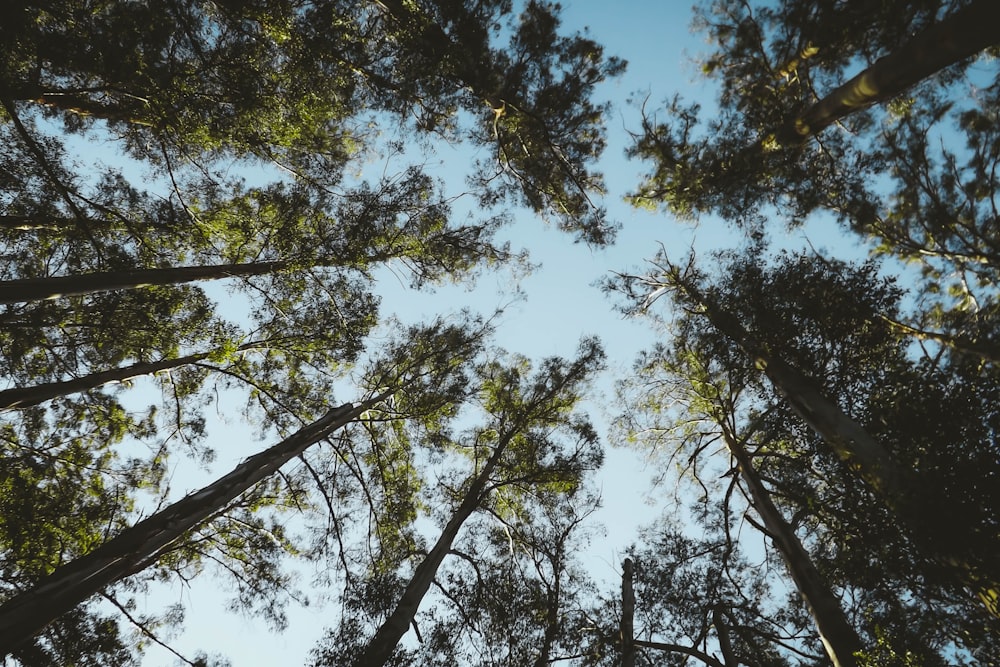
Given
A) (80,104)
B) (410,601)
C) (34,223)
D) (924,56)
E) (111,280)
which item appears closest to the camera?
(924,56)

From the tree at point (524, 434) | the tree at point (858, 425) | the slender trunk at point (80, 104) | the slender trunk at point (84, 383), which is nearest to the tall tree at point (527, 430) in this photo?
the tree at point (524, 434)

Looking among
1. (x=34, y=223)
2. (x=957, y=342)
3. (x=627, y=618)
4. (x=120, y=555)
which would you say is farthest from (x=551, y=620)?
(x=34, y=223)

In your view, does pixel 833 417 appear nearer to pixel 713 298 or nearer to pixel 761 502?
pixel 761 502

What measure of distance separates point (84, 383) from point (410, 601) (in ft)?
18.6

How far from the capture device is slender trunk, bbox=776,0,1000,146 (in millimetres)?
3473

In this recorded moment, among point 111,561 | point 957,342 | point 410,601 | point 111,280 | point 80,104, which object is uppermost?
point 80,104

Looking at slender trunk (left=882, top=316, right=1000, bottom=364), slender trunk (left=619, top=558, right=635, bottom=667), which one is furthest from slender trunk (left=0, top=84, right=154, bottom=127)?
slender trunk (left=882, top=316, right=1000, bottom=364)

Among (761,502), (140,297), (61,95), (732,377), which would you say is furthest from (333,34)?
(761,502)

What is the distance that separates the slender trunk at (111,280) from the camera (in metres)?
4.41

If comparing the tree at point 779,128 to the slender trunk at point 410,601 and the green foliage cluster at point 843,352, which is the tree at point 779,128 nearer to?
the green foliage cluster at point 843,352

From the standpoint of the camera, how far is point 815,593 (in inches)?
201

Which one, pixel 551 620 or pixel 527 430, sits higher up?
pixel 527 430

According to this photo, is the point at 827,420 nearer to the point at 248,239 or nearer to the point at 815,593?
the point at 815,593

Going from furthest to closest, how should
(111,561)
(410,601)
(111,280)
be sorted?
(410,601)
(111,280)
(111,561)
